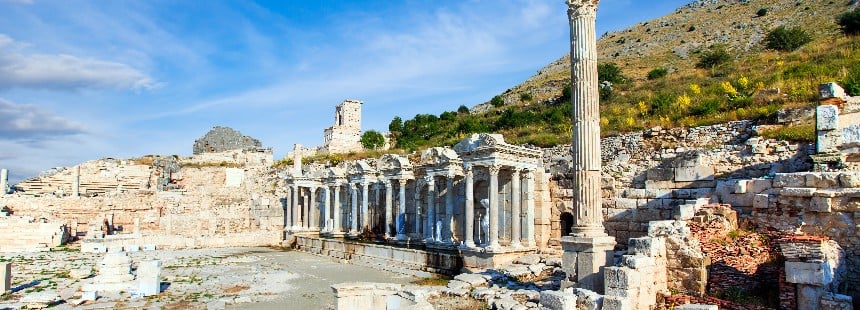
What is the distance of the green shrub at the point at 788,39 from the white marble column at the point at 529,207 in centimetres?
3398

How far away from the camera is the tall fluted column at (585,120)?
39.0ft

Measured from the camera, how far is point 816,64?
3073 cm

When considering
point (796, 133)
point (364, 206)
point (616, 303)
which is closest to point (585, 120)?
point (616, 303)

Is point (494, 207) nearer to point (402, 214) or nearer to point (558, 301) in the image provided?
point (402, 214)

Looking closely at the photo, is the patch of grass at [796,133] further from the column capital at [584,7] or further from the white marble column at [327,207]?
the white marble column at [327,207]

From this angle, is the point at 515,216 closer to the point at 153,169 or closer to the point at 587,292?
the point at 587,292

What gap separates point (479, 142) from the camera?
62.3ft

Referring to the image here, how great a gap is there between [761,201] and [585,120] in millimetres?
4019

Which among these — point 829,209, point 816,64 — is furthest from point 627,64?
point 829,209

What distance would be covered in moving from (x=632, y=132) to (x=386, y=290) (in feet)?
70.2

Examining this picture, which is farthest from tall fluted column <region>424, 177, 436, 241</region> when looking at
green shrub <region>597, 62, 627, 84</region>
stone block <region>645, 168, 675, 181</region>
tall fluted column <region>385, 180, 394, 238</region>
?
green shrub <region>597, 62, 627, 84</region>

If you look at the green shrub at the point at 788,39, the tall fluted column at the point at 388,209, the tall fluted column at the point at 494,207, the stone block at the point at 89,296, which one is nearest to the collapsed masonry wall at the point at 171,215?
the tall fluted column at the point at 388,209

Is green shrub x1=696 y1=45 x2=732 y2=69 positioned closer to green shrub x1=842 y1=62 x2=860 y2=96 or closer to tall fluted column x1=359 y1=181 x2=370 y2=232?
green shrub x1=842 y1=62 x2=860 y2=96

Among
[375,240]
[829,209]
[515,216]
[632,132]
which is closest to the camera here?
[829,209]
